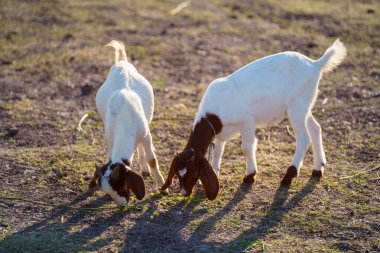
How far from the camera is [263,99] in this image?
7156mm

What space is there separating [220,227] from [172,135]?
264 centimetres

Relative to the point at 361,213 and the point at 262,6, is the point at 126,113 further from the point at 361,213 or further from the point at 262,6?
the point at 262,6

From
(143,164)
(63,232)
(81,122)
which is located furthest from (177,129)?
(63,232)

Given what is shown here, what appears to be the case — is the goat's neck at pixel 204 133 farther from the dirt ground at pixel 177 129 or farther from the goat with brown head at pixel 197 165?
the dirt ground at pixel 177 129

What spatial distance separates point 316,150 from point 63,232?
116 inches

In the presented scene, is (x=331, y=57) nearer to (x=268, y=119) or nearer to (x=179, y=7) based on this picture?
(x=268, y=119)

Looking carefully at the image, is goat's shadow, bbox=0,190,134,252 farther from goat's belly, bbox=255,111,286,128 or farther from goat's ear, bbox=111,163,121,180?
goat's belly, bbox=255,111,286,128

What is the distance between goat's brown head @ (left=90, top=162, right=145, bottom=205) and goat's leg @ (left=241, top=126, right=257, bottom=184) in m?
1.41

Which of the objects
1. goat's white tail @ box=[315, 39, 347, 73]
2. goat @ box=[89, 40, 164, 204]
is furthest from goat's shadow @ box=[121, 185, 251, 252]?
goat's white tail @ box=[315, 39, 347, 73]

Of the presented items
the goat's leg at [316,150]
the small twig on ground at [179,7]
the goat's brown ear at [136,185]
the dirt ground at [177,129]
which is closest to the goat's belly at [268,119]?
the goat's leg at [316,150]

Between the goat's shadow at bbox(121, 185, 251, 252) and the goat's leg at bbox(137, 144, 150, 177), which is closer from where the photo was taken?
the goat's shadow at bbox(121, 185, 251, 252)

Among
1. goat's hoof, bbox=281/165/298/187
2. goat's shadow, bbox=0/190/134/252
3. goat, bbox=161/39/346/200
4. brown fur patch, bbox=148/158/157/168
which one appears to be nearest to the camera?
goat's shadow, bbox=0/190/134/252

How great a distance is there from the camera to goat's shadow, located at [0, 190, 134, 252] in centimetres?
593

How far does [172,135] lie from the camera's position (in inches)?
346
